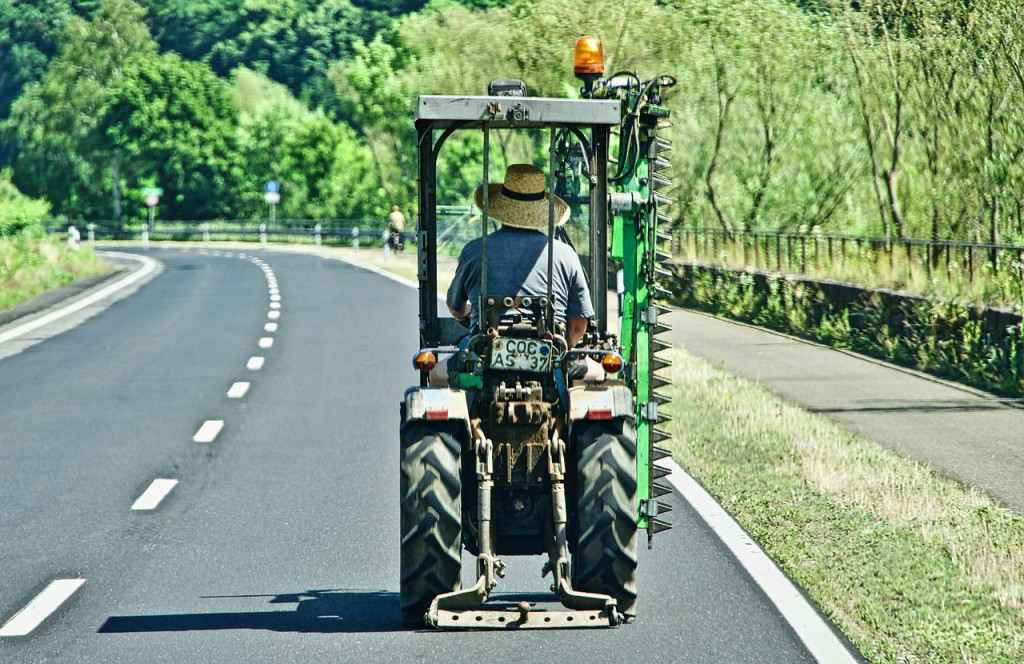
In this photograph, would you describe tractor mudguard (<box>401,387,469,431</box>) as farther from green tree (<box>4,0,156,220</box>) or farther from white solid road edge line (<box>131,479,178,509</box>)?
green tree (<box>4,0,156,220</box>)

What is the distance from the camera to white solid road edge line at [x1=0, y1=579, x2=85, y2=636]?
20.9 feet

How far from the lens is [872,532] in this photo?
822cm

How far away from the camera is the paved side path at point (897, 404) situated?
35.1 ft

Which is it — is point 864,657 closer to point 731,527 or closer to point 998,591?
point 998,591

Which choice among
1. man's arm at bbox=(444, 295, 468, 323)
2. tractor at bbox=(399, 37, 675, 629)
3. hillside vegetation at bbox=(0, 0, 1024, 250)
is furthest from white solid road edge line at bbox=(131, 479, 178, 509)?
man's arm at bbox=(444, 295, 468, 323)

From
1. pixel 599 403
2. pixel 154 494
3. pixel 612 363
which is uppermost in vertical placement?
pixel 612 363

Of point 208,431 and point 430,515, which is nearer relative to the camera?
point 430,515

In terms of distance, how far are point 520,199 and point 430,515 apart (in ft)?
4.58

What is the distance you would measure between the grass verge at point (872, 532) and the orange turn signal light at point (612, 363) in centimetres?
141

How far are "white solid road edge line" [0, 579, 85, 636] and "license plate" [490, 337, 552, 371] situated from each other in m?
2.24

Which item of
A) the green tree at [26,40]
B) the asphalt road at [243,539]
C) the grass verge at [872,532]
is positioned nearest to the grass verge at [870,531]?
the grass verge at [872,532]

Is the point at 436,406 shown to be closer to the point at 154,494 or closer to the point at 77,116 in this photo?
the point at 154,494

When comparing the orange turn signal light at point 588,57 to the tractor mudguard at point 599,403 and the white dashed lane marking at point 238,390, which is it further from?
the white dashed lane marking at point 238,390

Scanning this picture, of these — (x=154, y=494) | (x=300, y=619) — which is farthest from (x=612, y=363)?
(x=154, y=494)
